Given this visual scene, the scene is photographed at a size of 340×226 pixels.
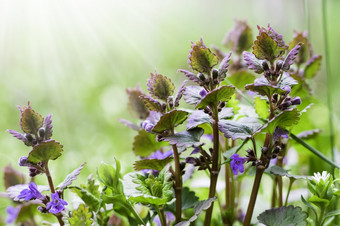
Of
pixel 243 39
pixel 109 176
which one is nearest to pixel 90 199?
pixel 109 176

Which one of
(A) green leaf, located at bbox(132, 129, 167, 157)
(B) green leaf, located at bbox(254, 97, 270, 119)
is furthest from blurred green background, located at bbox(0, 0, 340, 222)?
(B) green leaf, located at bbox(254, 97, 270, 119)

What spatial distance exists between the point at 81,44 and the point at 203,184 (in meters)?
2.10

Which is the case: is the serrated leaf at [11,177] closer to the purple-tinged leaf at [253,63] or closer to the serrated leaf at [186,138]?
the serrated leaf at [186,138]

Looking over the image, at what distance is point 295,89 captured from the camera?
23.5 inches

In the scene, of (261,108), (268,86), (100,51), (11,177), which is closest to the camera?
(268,86)

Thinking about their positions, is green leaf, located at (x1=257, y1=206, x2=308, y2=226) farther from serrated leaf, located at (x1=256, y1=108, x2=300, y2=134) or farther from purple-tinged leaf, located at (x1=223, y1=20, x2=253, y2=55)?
purple-tinged leaf, located at (x1=223, y1=20, x2=253, y2=55)

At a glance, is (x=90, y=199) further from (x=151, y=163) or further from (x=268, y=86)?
(x=268, y=86)

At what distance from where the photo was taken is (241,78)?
68cm

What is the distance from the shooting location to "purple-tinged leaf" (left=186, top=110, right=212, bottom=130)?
18.8 inches

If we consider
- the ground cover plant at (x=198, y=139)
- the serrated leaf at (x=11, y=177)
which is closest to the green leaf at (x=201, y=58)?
the ground cover plant at (x=198, y=139)

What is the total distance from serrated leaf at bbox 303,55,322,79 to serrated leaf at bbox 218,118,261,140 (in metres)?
0.24

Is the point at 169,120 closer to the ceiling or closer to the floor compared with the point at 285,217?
closer to the ceiling

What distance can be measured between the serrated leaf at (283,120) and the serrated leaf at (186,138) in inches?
2.9

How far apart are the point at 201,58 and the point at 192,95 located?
43 mm
